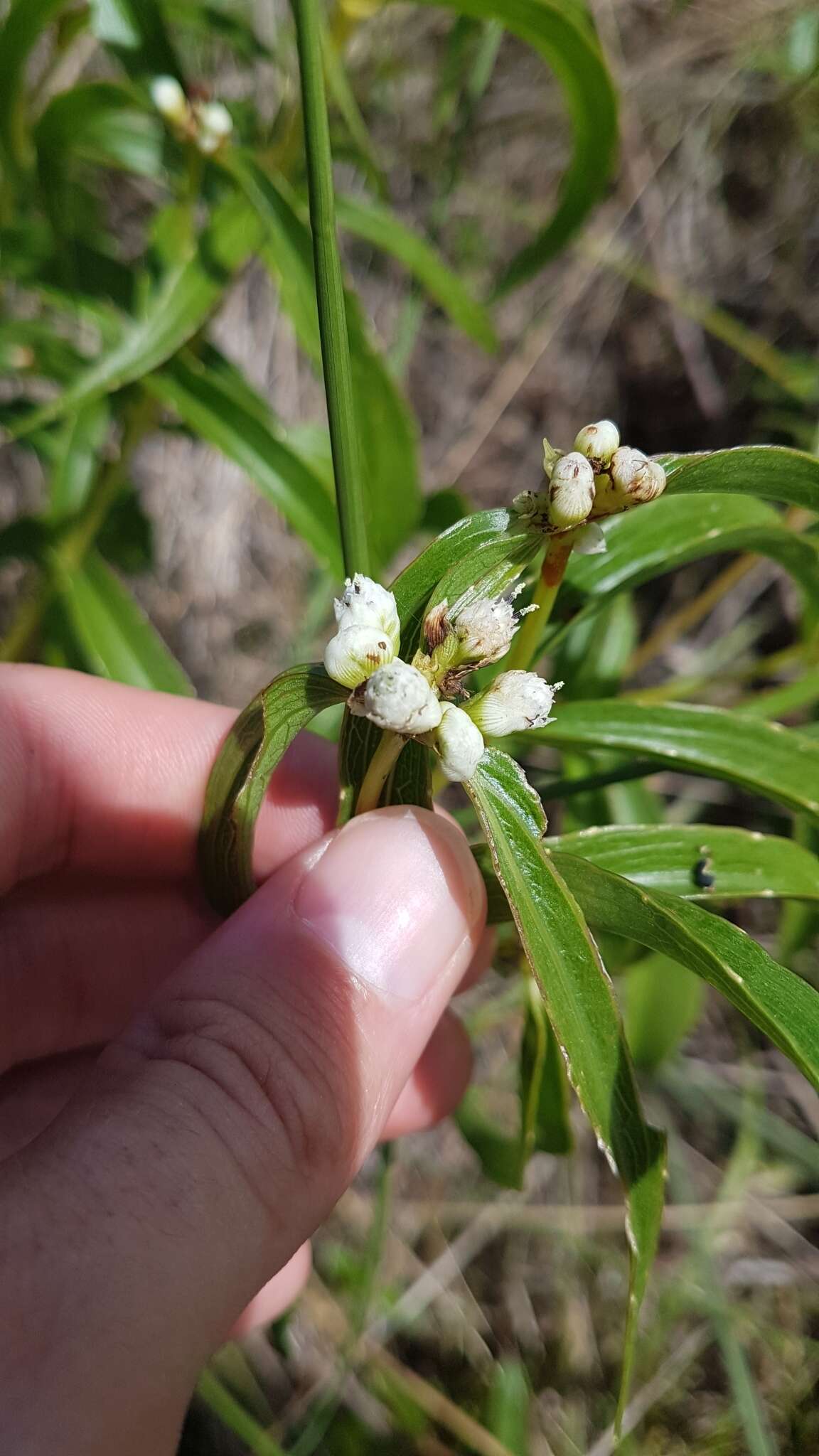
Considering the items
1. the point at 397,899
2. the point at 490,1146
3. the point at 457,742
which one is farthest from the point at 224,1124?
the point at 490,1146

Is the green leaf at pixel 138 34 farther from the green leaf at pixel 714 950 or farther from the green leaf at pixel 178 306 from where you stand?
the green leaf at pixel 714 950

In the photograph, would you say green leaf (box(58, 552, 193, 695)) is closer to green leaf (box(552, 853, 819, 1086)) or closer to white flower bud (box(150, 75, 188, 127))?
white flower bud (box(150, 75, 188, 127))

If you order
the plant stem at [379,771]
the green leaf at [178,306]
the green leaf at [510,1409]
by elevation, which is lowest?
the green leaf at [510,1409]

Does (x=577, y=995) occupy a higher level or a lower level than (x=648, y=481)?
lower

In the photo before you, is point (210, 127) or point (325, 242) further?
point (210, 127)

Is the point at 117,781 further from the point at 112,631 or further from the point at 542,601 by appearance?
the point at 542,601

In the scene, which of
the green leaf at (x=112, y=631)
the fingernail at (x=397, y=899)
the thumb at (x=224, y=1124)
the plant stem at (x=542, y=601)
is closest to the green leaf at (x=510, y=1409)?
the thumb at (x=224, y=1124)
